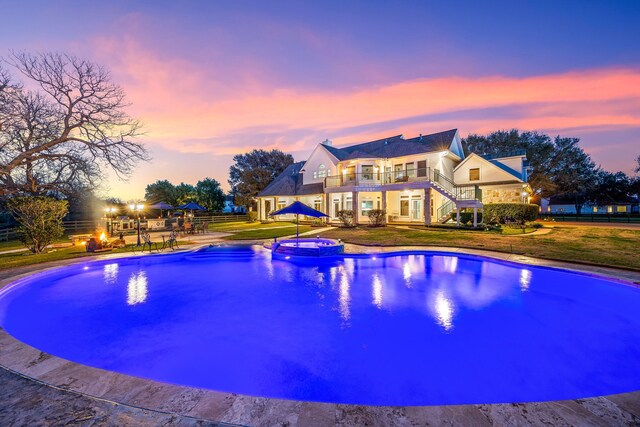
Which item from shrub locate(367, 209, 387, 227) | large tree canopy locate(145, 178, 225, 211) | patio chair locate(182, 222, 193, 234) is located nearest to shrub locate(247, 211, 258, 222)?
patio chair locate(182, 222, 193, 234)

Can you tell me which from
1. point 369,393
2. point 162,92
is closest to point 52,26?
point 162,92

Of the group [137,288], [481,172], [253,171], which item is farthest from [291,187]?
[137,288]

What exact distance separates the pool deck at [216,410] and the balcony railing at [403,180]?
22.2 m

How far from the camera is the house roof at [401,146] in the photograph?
26.4 metres

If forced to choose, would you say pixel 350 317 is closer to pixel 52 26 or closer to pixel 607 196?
pixel 52 26

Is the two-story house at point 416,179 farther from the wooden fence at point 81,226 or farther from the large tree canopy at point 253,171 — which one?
the large tree canopy at point 253,171

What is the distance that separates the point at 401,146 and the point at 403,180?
15.5 ft

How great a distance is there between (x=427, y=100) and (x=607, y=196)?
52.8m

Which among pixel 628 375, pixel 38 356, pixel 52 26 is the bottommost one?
pixel 628 375

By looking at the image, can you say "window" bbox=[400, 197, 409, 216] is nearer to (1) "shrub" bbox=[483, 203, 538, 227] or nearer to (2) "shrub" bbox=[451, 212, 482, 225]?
(2) "shrub" bbox=[451, 212, 482, 225]

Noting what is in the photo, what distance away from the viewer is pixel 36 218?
45.9ft

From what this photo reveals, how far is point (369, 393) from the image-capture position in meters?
4.27

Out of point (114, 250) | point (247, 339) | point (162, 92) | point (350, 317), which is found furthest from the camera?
point (162, 92)

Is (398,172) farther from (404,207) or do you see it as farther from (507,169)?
(507,169)
